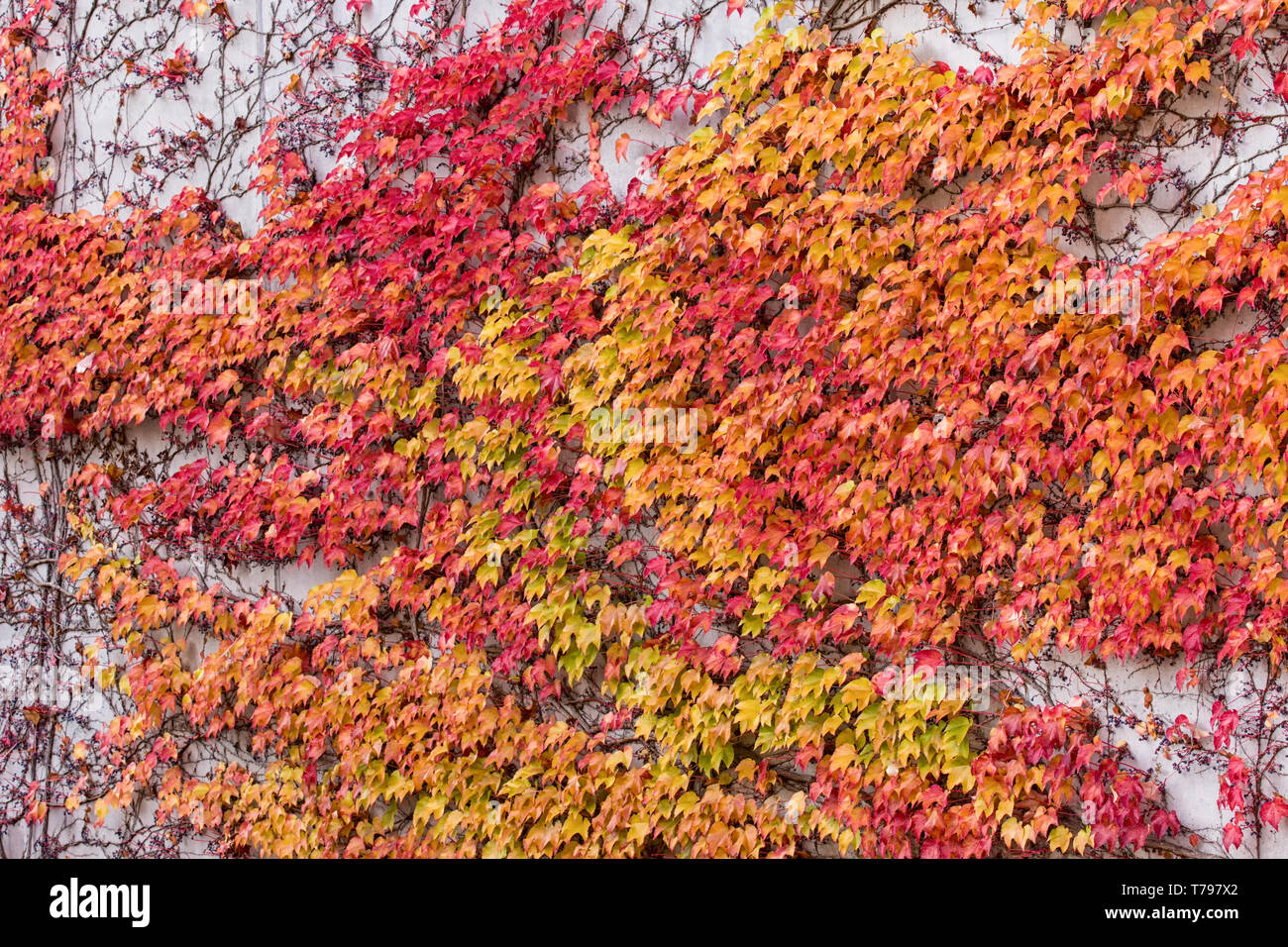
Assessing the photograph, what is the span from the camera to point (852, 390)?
3.66 meters

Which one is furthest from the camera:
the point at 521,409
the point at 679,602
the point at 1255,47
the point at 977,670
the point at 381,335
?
the point at 381,335

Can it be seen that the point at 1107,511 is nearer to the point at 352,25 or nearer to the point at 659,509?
the point at 659,509

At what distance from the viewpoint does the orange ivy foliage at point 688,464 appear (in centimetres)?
323

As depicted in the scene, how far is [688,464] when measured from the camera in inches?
149

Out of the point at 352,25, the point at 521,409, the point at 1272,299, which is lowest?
the point at 521,409

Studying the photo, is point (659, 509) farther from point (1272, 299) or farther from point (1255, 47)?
point (1255, 47)

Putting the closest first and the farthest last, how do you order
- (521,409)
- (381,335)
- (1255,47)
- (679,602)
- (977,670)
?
1. (1255,47)
2. (977,670)
3. (679,602)
4. (521,409)
5. (381,335)

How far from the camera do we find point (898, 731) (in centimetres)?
346

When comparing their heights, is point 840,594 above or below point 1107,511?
below

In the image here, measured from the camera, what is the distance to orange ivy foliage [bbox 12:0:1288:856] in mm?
3232

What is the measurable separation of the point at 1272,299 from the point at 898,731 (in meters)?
1.73

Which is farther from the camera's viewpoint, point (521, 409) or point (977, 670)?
point (521, 409)
